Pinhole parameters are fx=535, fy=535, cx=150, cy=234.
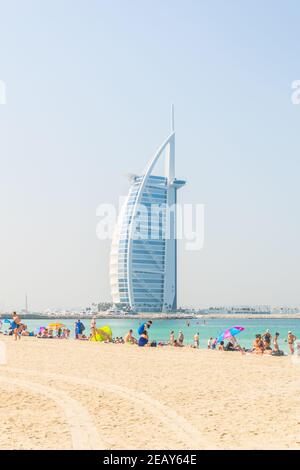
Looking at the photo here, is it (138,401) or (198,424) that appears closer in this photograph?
(198,424)

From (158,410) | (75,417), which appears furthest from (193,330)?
(75,417)

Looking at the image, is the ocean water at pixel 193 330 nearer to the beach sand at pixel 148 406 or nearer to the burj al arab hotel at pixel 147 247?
the burj al arab hotel at pixel 147 247

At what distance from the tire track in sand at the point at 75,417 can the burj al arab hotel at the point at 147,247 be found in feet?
498

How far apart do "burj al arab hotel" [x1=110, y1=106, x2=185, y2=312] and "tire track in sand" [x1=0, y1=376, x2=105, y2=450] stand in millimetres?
151829

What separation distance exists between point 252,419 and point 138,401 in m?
2.92

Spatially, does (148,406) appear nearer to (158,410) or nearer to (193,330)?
(158,410)

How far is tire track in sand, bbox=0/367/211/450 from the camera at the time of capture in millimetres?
8359

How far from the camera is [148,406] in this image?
11.2 m

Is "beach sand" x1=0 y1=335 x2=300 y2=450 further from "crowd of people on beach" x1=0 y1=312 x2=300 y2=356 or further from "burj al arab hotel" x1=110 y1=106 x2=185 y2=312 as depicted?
"burj al arab hotel" x1=110 y1=106 x2=185 y2=312

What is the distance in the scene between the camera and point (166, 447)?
7910 millimetres

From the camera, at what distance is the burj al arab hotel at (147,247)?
550ft

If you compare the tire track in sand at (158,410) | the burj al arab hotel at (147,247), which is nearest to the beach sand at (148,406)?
the tire track in sand at (158,410)

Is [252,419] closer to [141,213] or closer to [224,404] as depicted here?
[224,404]
